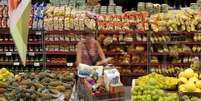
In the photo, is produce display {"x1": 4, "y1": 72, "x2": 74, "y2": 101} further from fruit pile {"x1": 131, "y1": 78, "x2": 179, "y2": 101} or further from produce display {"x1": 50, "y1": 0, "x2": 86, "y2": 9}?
produce display {"x1": 50, "y1": 0, "x2": 86, "y2": 9}

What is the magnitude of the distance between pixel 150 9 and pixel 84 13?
1.85m

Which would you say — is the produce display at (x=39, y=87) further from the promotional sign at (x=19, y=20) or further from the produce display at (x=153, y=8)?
the produce display at (x=153, y=8)

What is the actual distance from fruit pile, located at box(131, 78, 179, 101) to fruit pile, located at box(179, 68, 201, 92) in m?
0.16

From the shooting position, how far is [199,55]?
11617 mm

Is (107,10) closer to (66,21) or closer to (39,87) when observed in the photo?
(66,21)

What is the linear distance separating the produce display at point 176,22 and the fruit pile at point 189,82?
5.09 metres

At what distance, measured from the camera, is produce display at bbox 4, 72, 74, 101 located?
536cm

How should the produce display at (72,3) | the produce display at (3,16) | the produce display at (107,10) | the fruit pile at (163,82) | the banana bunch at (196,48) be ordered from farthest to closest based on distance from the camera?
1. the produce display at (72,3)
2. the produce display at (107,10)
3. the banana bunch at (196,48)
4. the produce display at (3,16)
5. the fruit pile at (163,82)

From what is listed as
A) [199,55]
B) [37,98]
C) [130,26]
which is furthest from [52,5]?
[37,98]

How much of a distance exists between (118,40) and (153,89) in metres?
5.80

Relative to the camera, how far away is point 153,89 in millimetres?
5707

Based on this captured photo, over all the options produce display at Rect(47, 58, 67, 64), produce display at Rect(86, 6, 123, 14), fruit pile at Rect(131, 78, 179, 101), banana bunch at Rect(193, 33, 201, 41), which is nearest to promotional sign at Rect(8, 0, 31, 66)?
fruit pile at Rect(131, 78, 179, 101)

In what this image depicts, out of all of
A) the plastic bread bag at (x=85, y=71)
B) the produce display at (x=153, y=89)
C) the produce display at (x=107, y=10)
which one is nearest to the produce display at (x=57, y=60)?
the produce display at (x=107, y=10)

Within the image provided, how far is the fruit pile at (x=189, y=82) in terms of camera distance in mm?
5581
